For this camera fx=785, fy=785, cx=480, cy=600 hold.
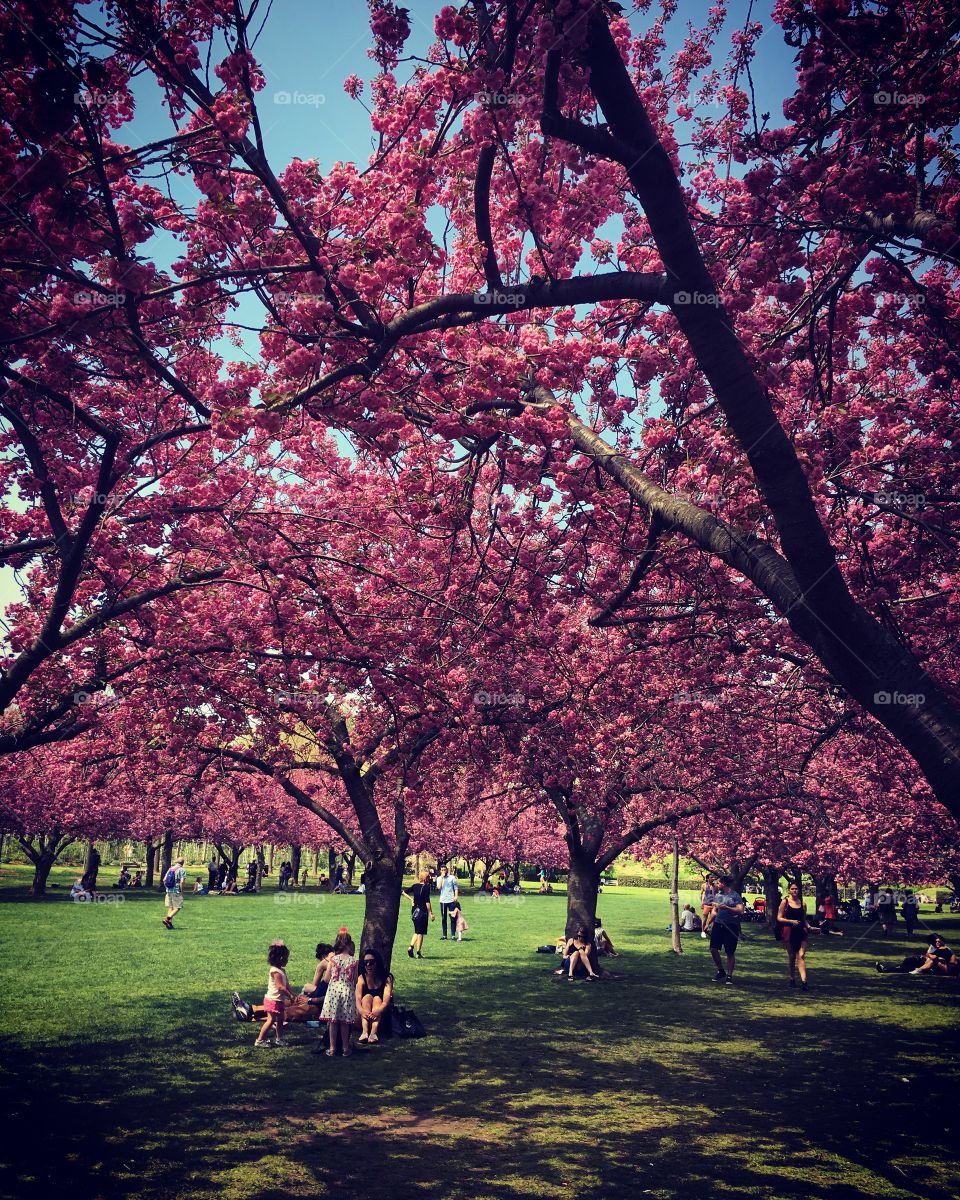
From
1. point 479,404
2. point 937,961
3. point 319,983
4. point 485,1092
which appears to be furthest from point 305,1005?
point 937,961

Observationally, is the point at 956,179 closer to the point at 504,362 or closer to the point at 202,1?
the point at 504,362

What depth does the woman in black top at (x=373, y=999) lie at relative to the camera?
1187cm

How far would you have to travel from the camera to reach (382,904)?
14008 millimetres

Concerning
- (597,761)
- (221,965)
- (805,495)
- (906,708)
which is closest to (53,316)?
(805,495)

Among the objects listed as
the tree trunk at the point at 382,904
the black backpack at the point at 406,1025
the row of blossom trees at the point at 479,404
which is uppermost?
the row of blossom trees at the point at 479,404

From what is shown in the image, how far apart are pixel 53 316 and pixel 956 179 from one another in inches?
278

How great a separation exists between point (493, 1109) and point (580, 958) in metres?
11.5

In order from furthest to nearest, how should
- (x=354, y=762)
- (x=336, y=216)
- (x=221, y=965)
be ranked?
(x=221, y=965), (x=354, y=762), (x=336, y=216)

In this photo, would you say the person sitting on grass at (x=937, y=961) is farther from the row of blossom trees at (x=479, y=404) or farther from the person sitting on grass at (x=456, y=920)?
the person sitting on grass at (x=456, y=920)

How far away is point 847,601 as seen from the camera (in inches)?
205

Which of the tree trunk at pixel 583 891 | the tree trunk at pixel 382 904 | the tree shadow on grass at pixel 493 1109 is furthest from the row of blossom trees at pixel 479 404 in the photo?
the tree trunk at pixel 583 891

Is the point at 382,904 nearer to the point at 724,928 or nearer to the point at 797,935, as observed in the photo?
the point at 724,928

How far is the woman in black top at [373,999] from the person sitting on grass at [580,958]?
26.6 ft

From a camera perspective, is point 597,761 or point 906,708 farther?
point 597,761
